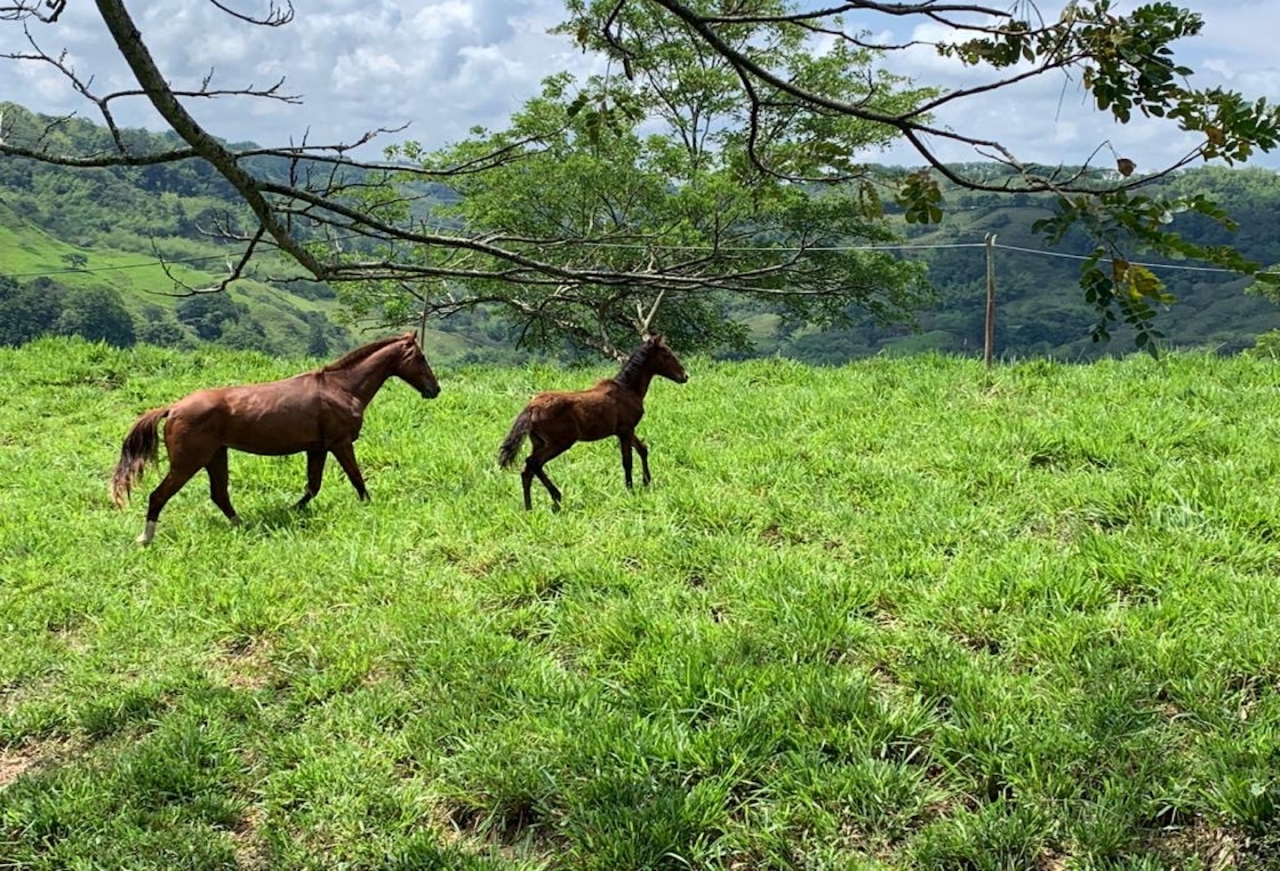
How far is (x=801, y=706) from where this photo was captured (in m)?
3.78

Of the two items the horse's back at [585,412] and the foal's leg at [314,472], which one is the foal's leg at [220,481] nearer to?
the foal's leg at [314,472]

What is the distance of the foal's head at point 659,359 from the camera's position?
6.93 meters

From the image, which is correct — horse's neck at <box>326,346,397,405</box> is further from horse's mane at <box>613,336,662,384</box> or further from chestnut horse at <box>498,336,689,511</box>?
horse's mane at <box>613,336,662,384</box>

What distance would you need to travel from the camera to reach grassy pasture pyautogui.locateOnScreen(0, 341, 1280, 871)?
10.7 ft

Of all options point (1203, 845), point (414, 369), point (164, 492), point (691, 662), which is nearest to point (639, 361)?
point (414, 369)

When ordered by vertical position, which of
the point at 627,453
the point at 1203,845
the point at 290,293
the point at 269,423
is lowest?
the point at 1203,845

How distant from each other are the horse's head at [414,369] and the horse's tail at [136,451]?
179 centimetres

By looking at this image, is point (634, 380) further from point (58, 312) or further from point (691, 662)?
point (58, 312)

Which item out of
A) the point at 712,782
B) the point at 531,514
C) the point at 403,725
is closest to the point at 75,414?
the point at 531,514

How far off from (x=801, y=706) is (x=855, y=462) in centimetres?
363

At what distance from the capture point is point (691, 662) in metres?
4.13

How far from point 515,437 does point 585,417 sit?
53 centimetres

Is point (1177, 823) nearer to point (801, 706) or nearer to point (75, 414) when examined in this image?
point (801, 706)

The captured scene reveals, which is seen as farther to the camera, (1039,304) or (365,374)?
(1039,304)
